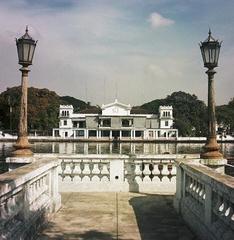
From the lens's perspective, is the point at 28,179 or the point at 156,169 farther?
the point at 156,169

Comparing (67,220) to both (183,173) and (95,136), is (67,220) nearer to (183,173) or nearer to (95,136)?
(183,173)

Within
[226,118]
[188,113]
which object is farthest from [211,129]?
[188,113]

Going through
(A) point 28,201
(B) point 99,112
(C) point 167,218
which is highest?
(B) point 99,112

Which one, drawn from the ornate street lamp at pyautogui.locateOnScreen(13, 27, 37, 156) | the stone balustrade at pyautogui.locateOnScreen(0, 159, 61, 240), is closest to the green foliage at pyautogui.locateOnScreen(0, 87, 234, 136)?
the ornate street lamp at pyautogui.locateOnScreen(13, 27, 37, 156)

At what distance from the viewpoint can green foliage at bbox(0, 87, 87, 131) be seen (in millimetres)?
121625

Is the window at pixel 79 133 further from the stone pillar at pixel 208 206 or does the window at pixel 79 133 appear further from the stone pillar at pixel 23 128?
the stone pillar at pixel 208 206

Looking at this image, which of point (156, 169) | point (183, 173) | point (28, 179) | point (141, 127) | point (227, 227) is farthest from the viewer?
point (141, 127)

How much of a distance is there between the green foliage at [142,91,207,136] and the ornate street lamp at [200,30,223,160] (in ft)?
419

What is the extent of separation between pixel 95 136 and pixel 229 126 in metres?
41.1

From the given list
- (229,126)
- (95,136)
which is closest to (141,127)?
(95,136)

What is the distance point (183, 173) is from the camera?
35.2 feet

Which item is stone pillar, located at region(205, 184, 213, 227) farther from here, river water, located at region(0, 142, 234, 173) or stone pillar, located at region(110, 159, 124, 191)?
river water, located at region(0, 142, 234, 173)

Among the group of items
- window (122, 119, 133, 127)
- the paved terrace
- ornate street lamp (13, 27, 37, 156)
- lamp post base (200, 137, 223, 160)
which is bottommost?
the paved terrace

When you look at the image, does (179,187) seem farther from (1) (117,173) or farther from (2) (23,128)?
(2) (23,128)
